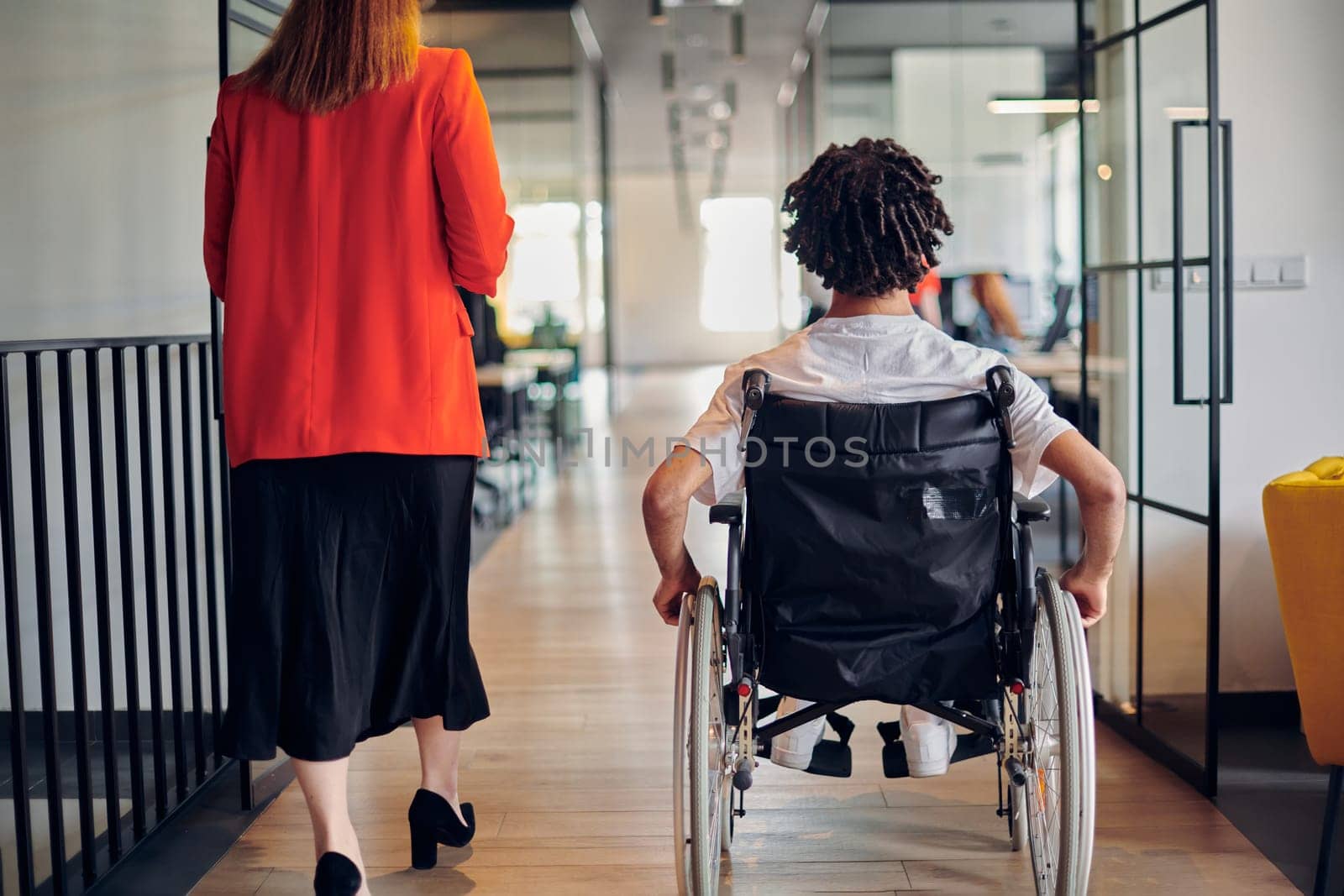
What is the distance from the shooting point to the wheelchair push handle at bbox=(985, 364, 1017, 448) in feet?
5.62

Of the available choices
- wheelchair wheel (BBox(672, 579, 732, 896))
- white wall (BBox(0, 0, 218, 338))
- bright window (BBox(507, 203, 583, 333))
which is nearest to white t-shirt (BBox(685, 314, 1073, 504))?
wheelchair wheel (BBox(672, 579, 732, 896))

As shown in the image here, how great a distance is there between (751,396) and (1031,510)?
43 cm

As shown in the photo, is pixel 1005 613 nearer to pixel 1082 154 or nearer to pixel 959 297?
pixel 1082 154

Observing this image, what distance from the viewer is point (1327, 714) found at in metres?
2.08

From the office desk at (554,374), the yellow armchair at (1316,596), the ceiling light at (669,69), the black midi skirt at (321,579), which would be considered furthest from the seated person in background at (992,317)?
the black midi skirt at (321,579)

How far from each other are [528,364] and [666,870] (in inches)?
201

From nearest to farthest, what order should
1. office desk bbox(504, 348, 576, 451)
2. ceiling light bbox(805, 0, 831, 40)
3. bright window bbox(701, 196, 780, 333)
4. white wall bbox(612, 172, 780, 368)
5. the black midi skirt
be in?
the black midi skirt, office desk bbox(504, 348, 576, 451), ceiling light bbox(805, 0, 831, 40), white wall bbox(612, 172, 780, 368), bright window bbox(701, 196, 780, 333)

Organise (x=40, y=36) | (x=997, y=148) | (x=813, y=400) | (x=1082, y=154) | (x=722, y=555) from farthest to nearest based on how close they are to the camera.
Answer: (x=997, y=148)
(x=722, y=555)
(x=1082, y=154)
(x=40, y=36)
(x=813, y=400)

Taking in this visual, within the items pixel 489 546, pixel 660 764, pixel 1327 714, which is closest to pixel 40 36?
pixel 660 764

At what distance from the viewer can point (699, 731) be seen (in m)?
1.68

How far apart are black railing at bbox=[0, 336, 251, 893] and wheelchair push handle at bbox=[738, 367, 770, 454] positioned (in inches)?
40.0

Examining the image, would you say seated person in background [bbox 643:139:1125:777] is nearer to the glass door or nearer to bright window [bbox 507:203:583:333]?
the glass door

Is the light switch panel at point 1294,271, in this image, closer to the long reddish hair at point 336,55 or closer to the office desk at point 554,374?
the long reddish hair at point 336,55

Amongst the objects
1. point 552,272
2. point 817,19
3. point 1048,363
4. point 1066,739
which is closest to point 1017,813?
point 1066,739
